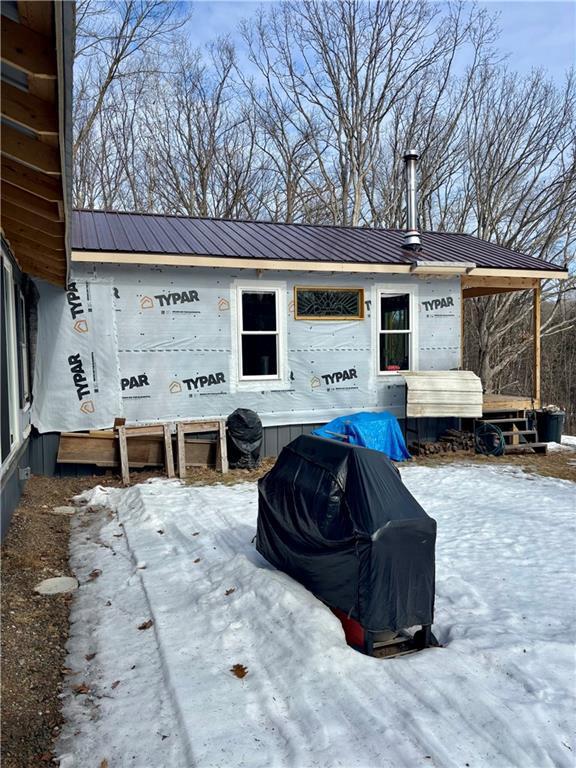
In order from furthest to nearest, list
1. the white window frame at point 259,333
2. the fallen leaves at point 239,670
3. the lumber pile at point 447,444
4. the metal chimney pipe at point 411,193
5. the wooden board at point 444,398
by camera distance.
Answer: the metal chimney pipe at point 411,193
the lumber pile at point 447,444
the wooden board at point 444,398
the white window frame at point 259,333
the fallen leaves at point 239,670

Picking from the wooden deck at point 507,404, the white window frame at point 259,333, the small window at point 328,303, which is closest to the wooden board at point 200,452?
the white window frame at point 259,333

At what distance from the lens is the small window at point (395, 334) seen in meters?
9.61

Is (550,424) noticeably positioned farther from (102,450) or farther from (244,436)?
(102,450)

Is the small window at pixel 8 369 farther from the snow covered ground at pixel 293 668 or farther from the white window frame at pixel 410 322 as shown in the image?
the white window frame at pixel 410 322

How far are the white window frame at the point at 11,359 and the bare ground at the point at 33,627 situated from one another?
2.38ft

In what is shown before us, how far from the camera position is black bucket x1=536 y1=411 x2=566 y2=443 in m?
10.2

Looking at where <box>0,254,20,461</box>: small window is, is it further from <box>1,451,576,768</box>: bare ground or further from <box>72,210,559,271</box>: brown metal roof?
<box>72,210,559,271</box>: brown metal roof

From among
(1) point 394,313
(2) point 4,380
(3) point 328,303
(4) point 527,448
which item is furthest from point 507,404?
(2) point 4,380

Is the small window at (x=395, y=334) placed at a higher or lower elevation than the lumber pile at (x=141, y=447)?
higher

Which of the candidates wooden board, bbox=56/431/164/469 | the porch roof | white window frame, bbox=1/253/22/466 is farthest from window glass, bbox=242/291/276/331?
white window frame, bbox=1/253/22/466

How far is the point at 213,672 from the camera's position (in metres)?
2.96

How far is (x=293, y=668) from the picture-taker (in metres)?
2.95

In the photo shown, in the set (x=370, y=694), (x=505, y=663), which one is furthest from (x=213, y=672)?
(x=505, y=663)

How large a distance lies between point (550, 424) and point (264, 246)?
239 inches
